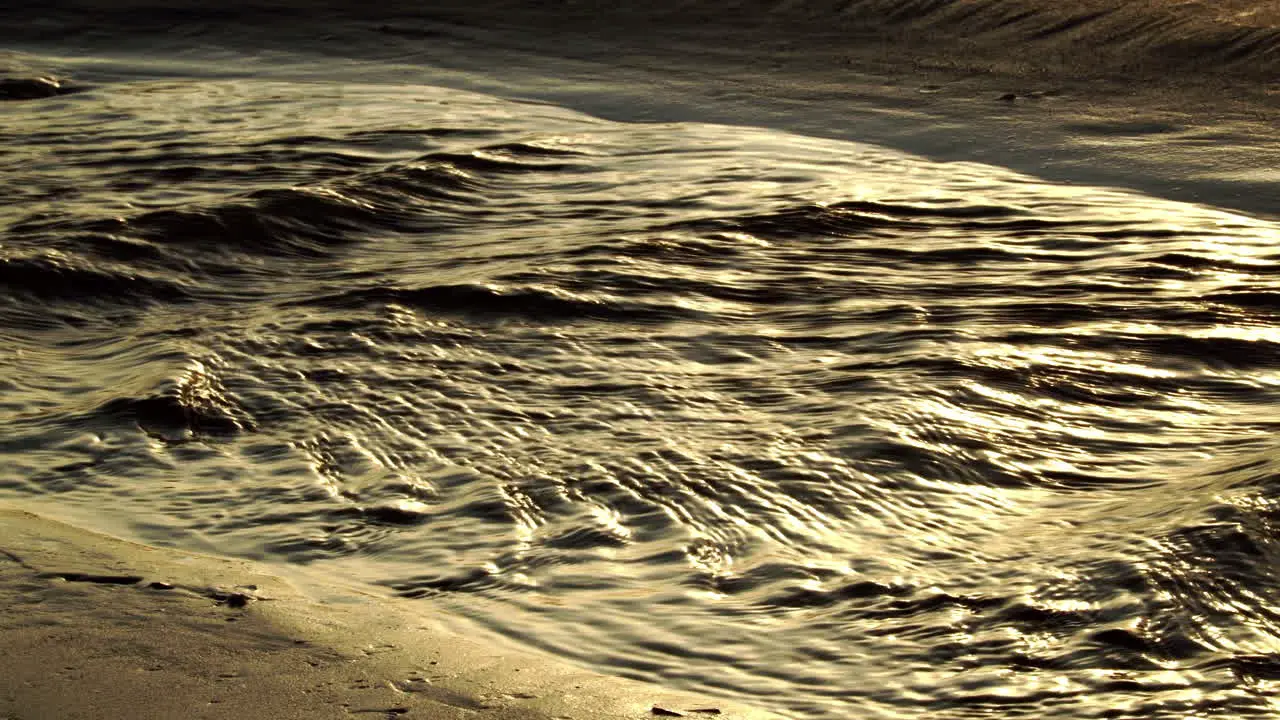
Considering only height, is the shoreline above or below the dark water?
above

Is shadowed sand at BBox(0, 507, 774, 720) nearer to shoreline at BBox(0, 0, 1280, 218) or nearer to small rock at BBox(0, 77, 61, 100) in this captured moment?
shoreline at BBox(0, 0, 1280, 218)

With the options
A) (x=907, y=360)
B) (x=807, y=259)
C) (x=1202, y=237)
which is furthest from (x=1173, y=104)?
(x=907, y=360)

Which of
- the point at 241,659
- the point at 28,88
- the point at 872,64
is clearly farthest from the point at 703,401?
the point at 28,88

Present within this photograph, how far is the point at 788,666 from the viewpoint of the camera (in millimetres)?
2123

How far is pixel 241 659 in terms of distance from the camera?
80.4 inches

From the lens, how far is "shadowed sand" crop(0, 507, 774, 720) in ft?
6.30

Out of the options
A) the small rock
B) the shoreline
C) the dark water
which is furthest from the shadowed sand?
the small rock

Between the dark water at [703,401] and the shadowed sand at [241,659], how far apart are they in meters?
0.13

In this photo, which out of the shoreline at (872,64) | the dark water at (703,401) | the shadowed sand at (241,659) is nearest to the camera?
the shadowed sand at (241,659)

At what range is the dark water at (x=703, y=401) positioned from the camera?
2.21 meters

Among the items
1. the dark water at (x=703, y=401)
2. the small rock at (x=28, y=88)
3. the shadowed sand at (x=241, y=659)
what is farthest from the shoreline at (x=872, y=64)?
the shadowed sand at (x=241, y=659)

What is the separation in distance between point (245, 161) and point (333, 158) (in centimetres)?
30

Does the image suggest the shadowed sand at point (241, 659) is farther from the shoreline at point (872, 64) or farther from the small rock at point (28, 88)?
the small rock at point (28, 88)

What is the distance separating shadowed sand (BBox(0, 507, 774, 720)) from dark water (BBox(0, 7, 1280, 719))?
13cm
